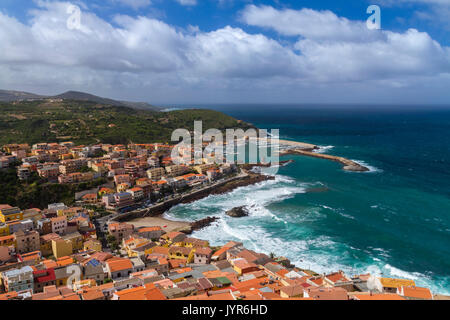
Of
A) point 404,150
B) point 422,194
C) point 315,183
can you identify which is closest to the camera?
point 422,194

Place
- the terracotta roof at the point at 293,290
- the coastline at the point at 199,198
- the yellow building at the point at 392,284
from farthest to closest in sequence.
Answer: the coastline at the point at 199,198 < the yellow building at the point at 392,284 < the terracotta roof at the point at 293,290

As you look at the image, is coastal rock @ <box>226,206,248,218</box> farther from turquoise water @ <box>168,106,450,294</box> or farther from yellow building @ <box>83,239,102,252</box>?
yellow building @ <box>83,239,102,252</box>

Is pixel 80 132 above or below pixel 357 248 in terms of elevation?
above

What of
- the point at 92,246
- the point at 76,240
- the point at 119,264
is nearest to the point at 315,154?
the point at 92,246

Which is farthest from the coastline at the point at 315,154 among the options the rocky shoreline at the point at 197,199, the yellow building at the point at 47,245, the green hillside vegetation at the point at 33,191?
the yellow building at the point at 47,245

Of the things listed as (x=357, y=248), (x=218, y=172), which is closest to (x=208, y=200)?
(x=218, y=172)

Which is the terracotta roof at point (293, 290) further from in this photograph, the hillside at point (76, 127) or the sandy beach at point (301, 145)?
the sandy beach at point (301, 145)

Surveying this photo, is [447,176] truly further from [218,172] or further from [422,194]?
[218,172]
